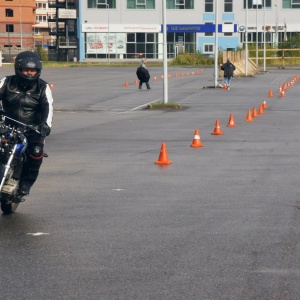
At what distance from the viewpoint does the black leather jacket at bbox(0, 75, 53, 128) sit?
10758 millimetres

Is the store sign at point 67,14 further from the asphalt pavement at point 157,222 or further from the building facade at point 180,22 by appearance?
the asphalt pavement at point 157,222

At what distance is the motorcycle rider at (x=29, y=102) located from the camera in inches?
419

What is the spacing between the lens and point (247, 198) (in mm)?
12125

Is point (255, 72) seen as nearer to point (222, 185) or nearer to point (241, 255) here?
point (222, 185)

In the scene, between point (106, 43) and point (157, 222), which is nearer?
point (157, 222)

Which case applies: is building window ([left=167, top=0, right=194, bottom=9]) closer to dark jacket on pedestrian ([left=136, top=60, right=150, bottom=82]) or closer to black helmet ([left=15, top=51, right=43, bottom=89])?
dark jacket on pedestrian ([left=136, top=60, right=150, bottom=82])

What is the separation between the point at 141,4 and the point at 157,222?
103 m

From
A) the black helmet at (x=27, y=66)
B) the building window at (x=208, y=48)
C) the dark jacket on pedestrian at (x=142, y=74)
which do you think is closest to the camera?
the black helmet at (x=27, y=66)

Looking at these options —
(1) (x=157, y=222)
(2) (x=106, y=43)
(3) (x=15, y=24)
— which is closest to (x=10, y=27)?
(3) (x=15, y=24)

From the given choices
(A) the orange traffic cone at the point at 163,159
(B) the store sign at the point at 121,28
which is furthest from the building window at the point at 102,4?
(A) the orange traffic cone at the point at 163,159

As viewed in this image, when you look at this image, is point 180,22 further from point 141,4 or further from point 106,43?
point 106,43

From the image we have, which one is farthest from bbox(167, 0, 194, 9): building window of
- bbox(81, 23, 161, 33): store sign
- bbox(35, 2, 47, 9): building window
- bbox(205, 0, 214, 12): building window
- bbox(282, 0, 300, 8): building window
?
bbox(35, 2, 47, 9): building window

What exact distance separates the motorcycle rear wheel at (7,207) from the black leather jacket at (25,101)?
3.13 ft

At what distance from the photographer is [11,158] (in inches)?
400
